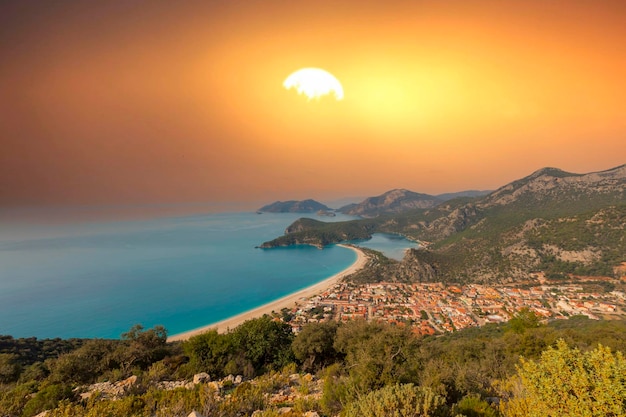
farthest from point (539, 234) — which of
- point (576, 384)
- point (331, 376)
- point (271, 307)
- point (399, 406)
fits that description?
point (399, 406)

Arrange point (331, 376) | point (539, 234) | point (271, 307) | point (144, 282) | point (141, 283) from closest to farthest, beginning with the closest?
point (331, 376) → point (271, 307) → point (539, 234) → point (141, 283) → point (144, 282)

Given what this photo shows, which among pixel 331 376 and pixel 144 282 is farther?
pixel 144 282

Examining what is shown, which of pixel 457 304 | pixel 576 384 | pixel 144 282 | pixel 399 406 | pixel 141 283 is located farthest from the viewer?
pixel 144 282

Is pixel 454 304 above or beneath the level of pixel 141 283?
beneath

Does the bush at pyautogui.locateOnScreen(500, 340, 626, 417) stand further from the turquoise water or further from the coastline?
the turquoise water

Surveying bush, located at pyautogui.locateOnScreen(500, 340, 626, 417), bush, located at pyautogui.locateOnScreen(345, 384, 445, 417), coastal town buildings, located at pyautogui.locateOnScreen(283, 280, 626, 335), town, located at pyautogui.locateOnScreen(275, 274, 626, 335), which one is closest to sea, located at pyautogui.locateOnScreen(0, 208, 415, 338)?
town, located at pyautogui.locateOnScreen(275, 274, 626, 335)

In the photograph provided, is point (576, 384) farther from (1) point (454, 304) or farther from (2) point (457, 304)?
(2) point (457, 304)

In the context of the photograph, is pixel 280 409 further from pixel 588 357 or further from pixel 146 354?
pixel 146 354

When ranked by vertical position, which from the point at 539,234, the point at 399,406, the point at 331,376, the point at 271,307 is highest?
the point at 399,406
